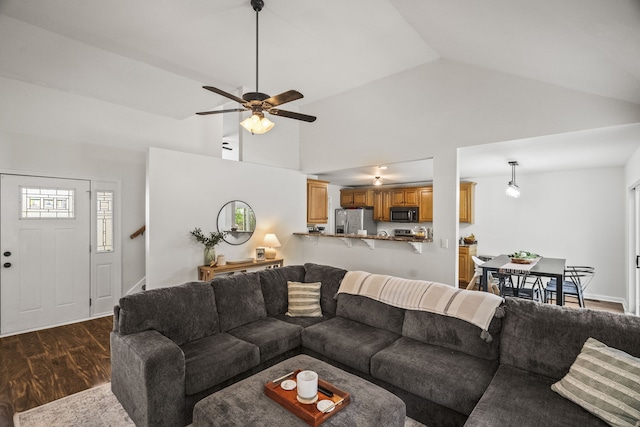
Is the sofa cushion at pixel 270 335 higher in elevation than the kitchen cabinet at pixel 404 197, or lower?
lower

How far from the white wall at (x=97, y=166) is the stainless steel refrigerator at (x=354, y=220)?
4504mm

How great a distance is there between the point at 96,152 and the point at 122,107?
80cm

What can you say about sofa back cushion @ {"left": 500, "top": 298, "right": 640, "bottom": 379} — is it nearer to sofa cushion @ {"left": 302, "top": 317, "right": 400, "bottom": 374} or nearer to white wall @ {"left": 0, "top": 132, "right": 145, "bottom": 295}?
sofa cushion @ {"left": 302, "top": 317, "right": 400, "bottom": 374}

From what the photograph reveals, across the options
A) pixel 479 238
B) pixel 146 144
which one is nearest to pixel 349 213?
pixel 479 238

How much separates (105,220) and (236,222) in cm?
195

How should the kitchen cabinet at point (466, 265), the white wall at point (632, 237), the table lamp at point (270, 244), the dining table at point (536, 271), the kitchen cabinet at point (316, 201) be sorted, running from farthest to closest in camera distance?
the kitchen cabinet at point (466, 265), the kitchen cabinet at point (316, 201), the table lamp at point (270, 244), the white wall at point (632, 237), the dining table at point (536, 271)

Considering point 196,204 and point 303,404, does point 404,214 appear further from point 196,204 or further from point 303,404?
point 303,404

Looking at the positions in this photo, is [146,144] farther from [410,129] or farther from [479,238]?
[479,238]

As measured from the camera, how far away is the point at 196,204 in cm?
448

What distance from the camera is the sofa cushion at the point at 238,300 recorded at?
2.88 m

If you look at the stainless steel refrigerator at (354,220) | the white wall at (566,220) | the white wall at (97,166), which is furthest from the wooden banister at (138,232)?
the white wall at (566,220)

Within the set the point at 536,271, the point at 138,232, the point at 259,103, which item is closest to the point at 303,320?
the point at 259,103

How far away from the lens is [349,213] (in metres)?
7.72

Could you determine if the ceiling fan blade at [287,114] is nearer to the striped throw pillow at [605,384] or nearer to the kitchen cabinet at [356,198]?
the striped throw pillow at [605,384]
